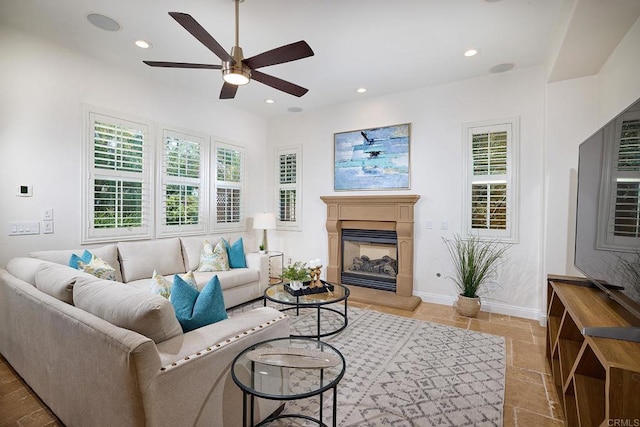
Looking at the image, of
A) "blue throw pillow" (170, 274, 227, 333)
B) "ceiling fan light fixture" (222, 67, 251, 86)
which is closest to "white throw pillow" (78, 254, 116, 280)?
"blue throw pillow" (170, 274, 227, 333)

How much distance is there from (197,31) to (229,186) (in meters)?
3.26

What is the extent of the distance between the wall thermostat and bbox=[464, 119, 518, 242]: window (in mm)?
4896

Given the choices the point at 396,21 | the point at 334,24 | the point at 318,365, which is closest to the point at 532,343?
the point at 318,365

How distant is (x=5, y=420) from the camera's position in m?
1.82

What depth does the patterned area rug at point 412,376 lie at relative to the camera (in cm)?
188

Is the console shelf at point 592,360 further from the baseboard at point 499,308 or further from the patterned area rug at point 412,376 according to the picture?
the baseboard at point 499,308

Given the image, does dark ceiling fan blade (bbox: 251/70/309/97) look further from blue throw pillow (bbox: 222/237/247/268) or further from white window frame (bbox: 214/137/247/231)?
white window frame (bbox: 214/137/247/231)

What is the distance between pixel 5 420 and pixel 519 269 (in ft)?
15.6

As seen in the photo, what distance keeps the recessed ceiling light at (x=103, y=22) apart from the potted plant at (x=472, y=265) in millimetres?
4384

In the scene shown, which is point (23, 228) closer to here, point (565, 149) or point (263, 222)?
point (263, 222)

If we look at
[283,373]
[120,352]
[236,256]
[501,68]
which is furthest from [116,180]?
[501,68]

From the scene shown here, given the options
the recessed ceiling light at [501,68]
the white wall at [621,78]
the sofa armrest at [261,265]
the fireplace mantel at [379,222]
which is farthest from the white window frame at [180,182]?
the white wall at [621,78]

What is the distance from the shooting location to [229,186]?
200 inches

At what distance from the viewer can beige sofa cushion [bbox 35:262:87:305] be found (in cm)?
180
